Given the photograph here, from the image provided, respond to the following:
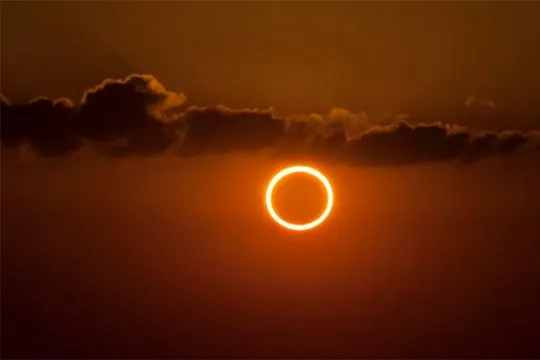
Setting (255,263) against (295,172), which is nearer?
(295,172)

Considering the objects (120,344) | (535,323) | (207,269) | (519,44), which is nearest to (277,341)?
(207,269)

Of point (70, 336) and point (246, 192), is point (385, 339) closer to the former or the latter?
point (246, 192)

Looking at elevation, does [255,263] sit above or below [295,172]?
below

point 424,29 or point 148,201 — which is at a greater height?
point 424,29
